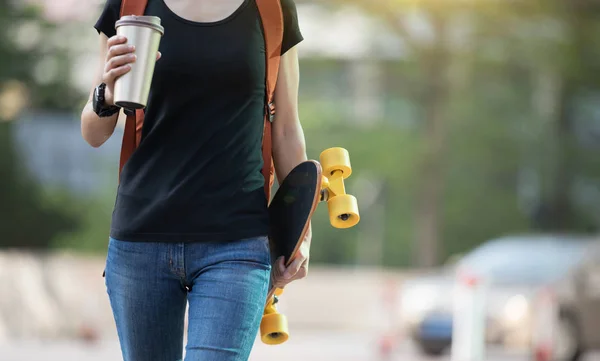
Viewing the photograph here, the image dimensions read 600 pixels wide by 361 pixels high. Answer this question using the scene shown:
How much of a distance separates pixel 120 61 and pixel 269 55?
520mm

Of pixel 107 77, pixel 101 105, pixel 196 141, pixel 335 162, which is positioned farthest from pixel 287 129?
pixel 107 77

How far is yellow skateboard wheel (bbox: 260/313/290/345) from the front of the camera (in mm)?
3525

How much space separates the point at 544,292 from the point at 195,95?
34.4 ft

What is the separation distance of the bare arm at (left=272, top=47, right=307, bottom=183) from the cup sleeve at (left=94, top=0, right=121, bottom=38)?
0.44 m

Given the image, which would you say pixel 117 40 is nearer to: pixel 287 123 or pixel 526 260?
pixel 287 123

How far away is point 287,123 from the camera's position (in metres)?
3.42

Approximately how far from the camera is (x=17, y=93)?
30.3 metres

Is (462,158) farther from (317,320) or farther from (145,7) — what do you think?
(145,7)

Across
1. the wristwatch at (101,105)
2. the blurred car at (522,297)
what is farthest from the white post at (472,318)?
the wristwatch at (101,105)

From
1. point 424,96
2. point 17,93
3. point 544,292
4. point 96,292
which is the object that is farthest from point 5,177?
point 544,292

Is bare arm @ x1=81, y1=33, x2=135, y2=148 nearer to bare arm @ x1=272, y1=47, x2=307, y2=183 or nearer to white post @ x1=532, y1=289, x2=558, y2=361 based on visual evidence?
bare arm @ x1=272, y1=47, x2=307, y2=183

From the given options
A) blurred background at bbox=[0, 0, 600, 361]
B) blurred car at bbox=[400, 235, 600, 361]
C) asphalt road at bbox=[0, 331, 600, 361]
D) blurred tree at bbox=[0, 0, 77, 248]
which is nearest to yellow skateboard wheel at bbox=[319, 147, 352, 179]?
blurred background at bbox=[0, 0, 600, 361]

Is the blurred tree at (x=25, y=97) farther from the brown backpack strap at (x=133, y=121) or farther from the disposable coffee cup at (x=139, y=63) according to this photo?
the disposable coffee cup at (x=139, y=63)

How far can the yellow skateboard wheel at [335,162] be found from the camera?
3.57m
